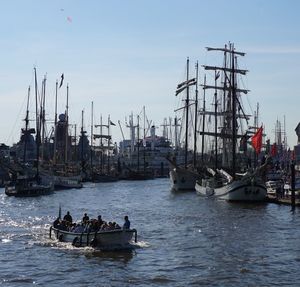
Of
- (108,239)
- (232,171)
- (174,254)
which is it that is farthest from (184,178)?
(108,239)

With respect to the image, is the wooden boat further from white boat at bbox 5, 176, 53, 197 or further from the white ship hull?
white boat at bbox 5, 176, 53, 197

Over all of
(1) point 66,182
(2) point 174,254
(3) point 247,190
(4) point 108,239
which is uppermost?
(3) point 247,190

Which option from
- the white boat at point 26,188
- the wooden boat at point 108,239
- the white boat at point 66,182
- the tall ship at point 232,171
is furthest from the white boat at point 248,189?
the white boat at point 66,182

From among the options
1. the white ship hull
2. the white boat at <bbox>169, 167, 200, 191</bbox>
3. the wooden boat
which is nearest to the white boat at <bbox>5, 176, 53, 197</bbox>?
the white boat at <bbox>169, 167, 200, 191</bbox>

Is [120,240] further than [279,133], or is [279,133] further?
[279,133]

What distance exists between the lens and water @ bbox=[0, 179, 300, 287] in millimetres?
33062

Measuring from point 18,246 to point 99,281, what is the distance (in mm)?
14872

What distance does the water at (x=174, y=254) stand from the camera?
108ft

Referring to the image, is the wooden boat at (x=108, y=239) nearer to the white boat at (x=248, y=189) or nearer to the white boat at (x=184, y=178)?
the white boat at (x=248, y=189)

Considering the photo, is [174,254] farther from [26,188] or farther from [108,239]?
[26,188]

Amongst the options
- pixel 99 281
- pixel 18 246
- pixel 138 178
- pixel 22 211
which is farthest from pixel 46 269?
pixel 138 178

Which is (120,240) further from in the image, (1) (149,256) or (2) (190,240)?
(2) (190,240)

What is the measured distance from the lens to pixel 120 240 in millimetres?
40625

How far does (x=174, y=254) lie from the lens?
132 ft
